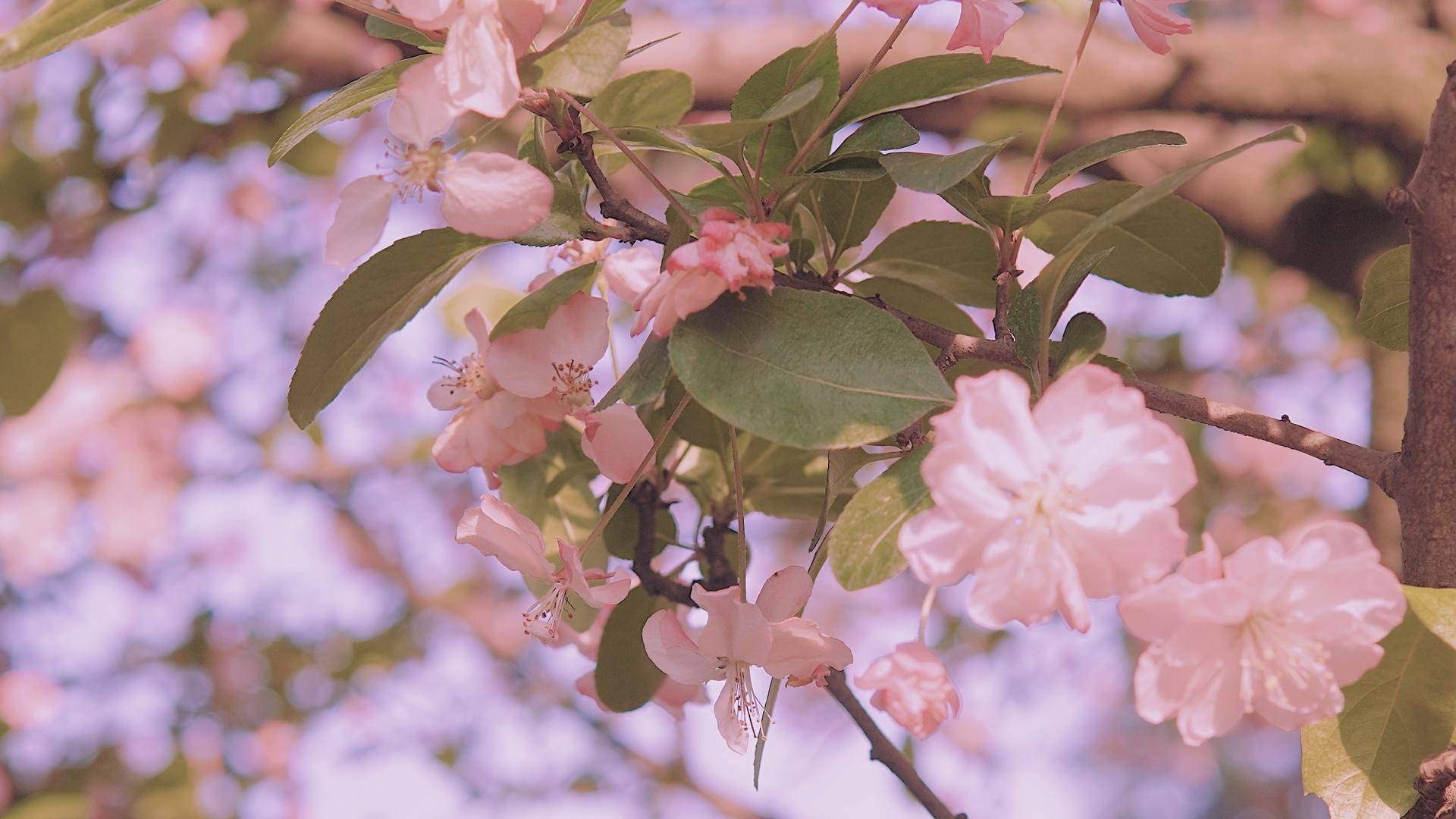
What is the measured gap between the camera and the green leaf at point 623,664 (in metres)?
0.71

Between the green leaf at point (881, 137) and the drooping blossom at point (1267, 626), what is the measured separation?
0.22 metres

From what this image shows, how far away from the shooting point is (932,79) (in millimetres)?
500

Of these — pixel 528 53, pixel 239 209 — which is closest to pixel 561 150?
pixel 528 53

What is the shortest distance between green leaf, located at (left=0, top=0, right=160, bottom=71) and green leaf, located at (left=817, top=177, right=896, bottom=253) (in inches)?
12.5

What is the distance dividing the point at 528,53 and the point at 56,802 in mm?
1832

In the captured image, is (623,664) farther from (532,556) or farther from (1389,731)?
(1389,731)

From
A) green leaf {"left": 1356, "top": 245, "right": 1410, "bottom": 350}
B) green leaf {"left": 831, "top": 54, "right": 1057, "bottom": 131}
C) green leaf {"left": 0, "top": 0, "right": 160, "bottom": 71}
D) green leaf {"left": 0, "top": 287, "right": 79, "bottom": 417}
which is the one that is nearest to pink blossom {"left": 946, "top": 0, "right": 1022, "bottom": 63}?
green leaf {"left": 831, "top": 54, "right": 1057, "bottom": 131}

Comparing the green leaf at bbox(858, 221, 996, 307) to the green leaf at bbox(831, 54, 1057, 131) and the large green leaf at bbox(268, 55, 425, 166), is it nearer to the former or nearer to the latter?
the green leaf at bbox(831, 54, 1057, 131)

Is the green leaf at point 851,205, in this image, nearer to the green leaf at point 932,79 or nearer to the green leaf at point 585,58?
the green leaf at point 932,79

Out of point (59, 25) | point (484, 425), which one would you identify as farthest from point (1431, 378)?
point (59, 25)

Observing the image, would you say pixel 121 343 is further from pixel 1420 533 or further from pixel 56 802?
pixel 1420 533

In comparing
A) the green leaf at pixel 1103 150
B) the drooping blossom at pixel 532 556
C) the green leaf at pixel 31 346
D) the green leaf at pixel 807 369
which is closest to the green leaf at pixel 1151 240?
the green leaf at pixel 1103 150

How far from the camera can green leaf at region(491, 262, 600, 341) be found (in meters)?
0.52

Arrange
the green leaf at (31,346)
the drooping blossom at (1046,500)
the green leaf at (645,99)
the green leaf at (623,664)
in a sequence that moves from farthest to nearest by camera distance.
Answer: the green leaf at (31,346), the green leaf at (623,664), the green leaf at (645,99), the drooping blossom at (1046,500)
